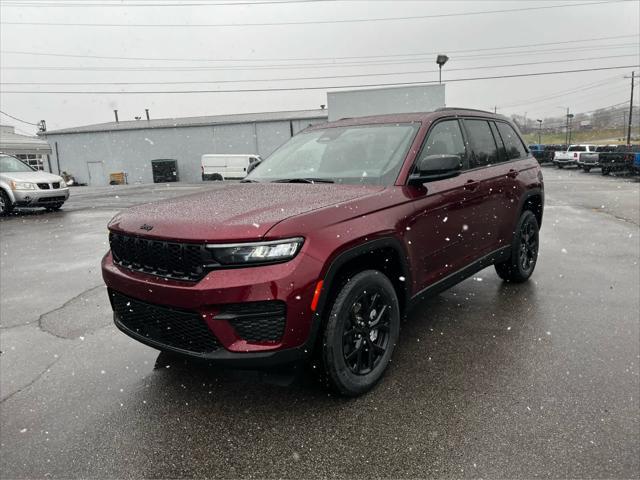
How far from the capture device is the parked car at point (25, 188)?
471 inches

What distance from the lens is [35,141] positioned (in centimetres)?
4022

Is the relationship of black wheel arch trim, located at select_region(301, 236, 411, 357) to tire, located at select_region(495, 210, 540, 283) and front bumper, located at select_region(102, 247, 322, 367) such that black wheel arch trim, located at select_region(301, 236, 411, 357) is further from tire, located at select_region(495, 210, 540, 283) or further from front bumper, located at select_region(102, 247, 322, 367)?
tire, located at select_region(495, 210, 540, 283)

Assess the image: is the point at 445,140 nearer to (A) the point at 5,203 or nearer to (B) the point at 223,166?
(A) the point at 5,203

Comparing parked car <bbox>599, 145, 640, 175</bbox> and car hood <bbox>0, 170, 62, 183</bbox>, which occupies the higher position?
car hood <bbox>0, 170, 62, 183</bbox>

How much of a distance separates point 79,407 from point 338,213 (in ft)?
6.69

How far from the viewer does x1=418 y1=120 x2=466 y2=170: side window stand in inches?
139

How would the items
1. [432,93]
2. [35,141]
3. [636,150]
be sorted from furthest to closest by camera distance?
[35,141] → [636,150] → [432,93]

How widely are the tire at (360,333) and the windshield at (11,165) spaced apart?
13088mm

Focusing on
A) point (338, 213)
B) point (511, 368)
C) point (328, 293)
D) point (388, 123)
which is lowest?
point (511, 368)

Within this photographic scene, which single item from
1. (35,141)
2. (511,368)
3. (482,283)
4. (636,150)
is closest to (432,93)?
(636,150)

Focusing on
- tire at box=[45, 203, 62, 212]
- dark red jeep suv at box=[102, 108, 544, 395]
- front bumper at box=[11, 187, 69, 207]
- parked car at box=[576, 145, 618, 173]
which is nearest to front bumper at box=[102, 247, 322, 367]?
dark red jeep suv at box=[102, 108, 544, 395]

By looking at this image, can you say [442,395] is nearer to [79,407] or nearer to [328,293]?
[328,293]

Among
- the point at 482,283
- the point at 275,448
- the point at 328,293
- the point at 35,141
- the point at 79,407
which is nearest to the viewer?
the point at 275,448

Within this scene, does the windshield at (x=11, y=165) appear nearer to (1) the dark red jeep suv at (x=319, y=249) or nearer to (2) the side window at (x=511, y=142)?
(1) the dark red jeep suv at (x=319, y=249)
